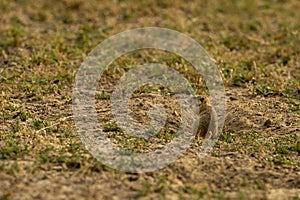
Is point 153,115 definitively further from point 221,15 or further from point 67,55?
point 221,15

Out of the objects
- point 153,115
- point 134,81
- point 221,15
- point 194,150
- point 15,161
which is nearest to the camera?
point 15,161

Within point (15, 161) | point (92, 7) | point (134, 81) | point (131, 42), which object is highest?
point (92, 7)

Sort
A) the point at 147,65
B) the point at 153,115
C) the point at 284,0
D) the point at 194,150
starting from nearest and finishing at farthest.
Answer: the point at 194,150 < the point at 153,115 < the point at 147,65 < the point at 284,0

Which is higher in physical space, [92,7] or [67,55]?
[92,7]

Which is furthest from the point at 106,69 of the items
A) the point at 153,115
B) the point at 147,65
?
the point at 153,115

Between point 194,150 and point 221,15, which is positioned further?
point 221,15

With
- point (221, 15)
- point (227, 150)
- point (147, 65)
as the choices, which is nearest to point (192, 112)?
point (227, 150)
